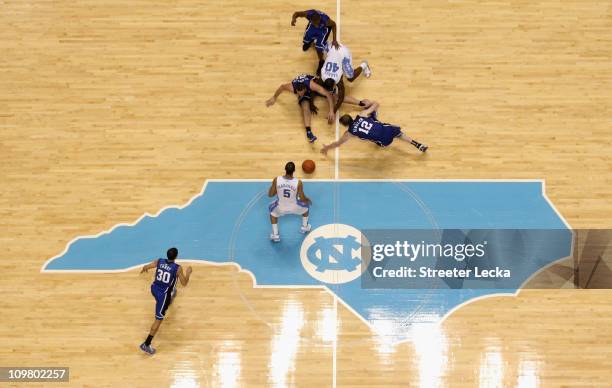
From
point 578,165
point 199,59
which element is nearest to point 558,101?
point 578,165

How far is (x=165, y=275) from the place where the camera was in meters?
10.1

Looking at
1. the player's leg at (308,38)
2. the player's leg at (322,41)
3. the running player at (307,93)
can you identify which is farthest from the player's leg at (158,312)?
the player's leg at (308,38)

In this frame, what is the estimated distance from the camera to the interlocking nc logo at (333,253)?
1085 centimetres

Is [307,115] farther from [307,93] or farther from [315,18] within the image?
[315,18]

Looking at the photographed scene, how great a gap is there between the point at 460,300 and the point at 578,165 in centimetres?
337

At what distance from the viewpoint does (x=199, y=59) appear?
40.1 ft

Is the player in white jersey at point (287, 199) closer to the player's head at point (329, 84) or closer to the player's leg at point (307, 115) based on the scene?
the player's leg at point (307, 115)

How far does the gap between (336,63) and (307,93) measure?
30.7 inches

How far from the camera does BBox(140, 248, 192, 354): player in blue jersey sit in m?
10.1

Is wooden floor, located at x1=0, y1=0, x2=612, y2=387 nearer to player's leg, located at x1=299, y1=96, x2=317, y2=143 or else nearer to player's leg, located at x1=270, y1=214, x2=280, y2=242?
player's leg, located at x1=299, y1=96, x2=317, y2=143

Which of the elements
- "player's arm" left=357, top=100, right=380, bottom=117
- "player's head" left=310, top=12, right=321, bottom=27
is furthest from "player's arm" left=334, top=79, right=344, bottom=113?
"player's head" left=310, top=12, right=321, bottom=27

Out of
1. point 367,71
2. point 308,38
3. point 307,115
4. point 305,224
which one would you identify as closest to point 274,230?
point 305,224

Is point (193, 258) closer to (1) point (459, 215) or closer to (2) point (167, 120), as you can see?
(2) point (167, 120)

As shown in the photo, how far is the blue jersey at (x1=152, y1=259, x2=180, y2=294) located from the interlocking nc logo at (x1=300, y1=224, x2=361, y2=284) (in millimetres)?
2236
